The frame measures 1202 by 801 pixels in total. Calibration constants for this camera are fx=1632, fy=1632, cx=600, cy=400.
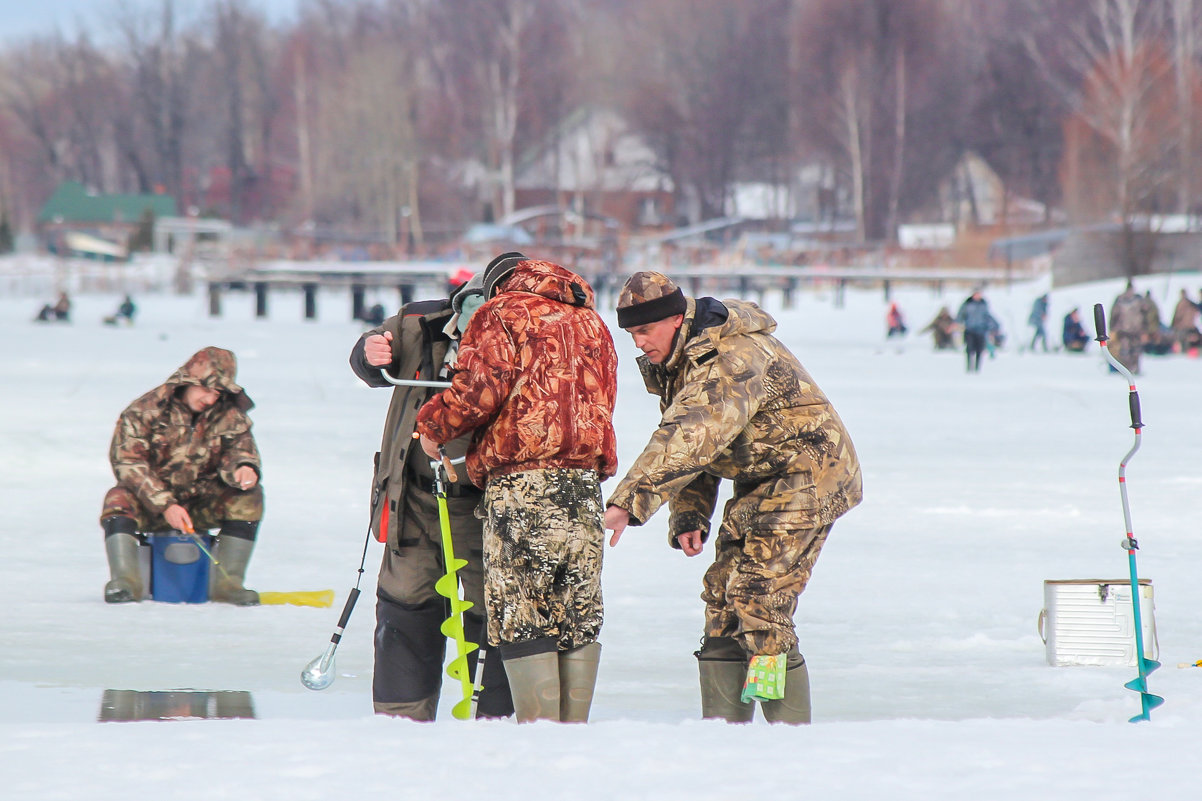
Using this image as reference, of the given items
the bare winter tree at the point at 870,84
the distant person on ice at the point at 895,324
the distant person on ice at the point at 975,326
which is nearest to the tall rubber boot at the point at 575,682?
the distant person on ice at the point at 975,326

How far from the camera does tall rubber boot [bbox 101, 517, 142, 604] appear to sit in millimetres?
6191

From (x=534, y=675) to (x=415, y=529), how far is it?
56 centimetres

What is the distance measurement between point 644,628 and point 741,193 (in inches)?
2882

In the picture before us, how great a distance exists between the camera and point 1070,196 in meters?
50.6

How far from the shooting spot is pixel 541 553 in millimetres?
3766

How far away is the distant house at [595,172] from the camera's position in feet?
237

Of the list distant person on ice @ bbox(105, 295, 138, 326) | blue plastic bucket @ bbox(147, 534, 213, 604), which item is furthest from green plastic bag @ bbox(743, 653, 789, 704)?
distant person on ice @ bbox(105, 295, 138, 326)

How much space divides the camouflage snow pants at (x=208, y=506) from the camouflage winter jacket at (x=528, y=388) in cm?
268

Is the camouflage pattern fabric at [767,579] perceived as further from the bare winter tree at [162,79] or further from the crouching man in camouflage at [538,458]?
the bare winter tree at [162,79]

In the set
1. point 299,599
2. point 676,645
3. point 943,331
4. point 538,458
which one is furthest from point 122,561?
point 943,331

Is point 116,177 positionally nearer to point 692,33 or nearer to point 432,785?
point 692,33

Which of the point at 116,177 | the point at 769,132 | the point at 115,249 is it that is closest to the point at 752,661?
the point at 769,132

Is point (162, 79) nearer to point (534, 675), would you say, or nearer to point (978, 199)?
point (978, 199)

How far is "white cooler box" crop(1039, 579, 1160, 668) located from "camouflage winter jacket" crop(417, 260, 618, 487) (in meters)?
1.99
